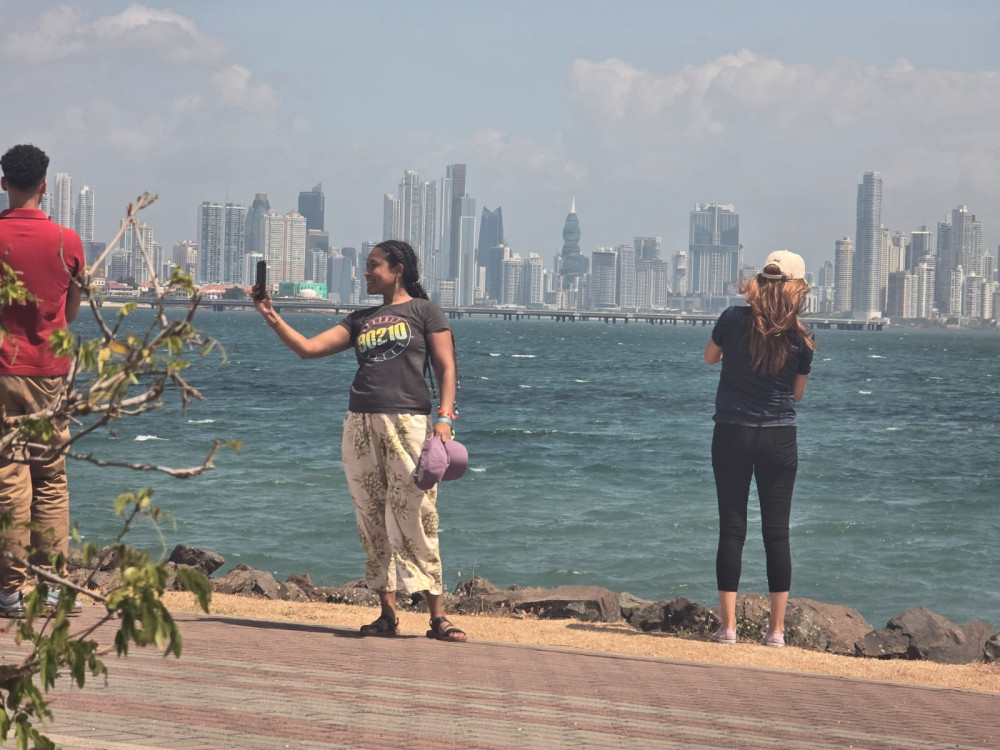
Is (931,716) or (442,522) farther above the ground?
(931,716)

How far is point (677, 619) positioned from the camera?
27.0ft

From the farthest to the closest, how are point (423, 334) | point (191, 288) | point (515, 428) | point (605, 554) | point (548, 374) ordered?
point (548, 374), point (515, 428), point (605, 554), point (423, 334), point (191, 288)

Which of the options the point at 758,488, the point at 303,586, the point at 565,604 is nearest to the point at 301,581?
the point at 303,586

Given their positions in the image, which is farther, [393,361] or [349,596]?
[349,596]

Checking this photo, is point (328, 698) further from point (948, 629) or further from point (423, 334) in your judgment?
point (948, 629)

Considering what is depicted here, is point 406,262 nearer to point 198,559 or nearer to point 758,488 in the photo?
point 758,488

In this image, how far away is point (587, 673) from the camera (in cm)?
551

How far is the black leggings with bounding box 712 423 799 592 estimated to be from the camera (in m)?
6.90

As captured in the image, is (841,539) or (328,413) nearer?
(841,539)

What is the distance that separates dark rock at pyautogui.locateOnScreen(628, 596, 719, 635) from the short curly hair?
4.49 metres

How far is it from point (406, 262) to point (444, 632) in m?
1.79

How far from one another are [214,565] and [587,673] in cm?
777

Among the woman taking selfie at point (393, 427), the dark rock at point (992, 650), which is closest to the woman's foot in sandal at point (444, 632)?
the woman taking selfie at point (393, 427)

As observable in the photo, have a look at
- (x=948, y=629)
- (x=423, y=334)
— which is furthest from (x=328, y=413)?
(x=423, y=334)
